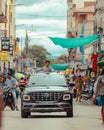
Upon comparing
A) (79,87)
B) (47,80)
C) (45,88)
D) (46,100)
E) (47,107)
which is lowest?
(79,87)

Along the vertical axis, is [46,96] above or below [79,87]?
above

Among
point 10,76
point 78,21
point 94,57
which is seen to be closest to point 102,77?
point 10,76

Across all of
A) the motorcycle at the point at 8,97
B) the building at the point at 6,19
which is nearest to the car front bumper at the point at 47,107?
the motorcycle at the point at 8,97

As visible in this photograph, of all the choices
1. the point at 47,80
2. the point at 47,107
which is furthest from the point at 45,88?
the point at 47,80

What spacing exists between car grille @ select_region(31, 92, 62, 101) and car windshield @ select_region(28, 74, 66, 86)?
97 cm

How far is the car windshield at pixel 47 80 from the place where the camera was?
25.2m

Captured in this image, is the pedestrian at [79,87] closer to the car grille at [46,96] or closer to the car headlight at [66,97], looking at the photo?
the car headlight at [66,97]

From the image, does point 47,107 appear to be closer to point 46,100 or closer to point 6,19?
point 46,100

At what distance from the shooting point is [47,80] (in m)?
25.4

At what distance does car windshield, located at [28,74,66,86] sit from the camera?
25.2m

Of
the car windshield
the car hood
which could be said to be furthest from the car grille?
the car windshield

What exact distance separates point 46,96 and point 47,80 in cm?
138

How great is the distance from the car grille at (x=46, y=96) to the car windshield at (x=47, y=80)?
0.97 m

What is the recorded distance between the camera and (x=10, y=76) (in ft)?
99.1
